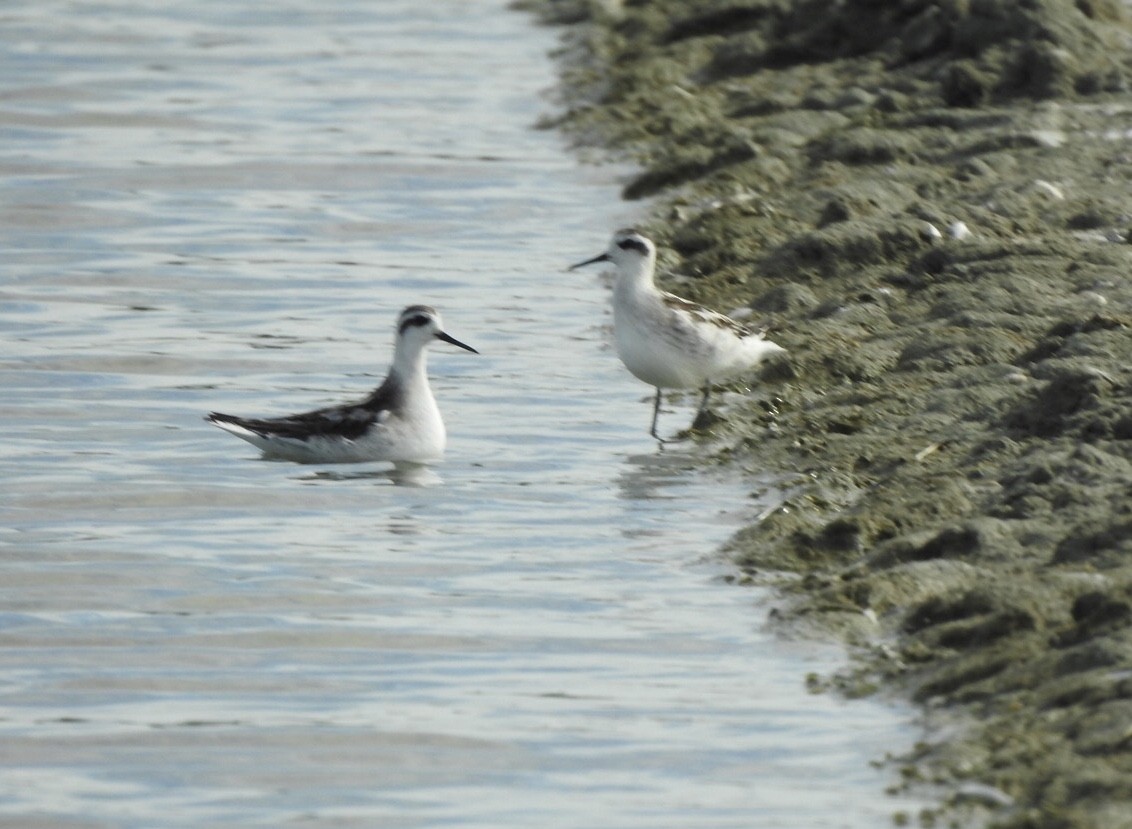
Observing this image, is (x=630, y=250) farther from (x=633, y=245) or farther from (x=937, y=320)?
(x=937, y=320)

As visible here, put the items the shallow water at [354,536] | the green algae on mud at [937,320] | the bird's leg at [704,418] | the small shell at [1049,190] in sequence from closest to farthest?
the shallow water at [354,536] < the green algae on mud at [937,320] < the bird's leg at [704,418] < the small shell at [1049,190]

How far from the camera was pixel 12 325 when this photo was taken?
15141 mm

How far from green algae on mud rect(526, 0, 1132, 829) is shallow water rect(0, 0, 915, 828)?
39cm

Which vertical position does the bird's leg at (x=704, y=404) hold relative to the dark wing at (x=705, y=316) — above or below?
below

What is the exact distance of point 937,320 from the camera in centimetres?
1320

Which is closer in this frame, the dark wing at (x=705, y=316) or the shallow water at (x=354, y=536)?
the shallow water at (x=354, y=536)

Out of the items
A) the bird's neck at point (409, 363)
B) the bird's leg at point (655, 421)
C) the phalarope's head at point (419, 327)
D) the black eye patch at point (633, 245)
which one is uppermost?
the black eye patch at point (633, 245)

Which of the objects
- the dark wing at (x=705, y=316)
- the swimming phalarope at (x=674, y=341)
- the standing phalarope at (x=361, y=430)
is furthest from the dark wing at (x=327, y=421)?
the dark wing at (x=705, y=316)

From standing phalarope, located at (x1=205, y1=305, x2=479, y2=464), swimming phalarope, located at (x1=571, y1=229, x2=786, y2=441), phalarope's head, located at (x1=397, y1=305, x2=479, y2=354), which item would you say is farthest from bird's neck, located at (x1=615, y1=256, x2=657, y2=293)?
standing phalarope, located at (x1=205, y1=305, x2=479, y2=464)

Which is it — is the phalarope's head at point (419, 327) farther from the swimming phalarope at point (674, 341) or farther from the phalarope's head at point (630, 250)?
the phalarope's head at point (630, 250)

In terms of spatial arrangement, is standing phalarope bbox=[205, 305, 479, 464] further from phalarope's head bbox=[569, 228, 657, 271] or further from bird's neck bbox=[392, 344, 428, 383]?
phalarope's head bbox=[569, 228, 657, 271]

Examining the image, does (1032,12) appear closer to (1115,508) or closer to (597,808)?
(1115,508)

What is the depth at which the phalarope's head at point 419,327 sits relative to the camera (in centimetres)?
1277

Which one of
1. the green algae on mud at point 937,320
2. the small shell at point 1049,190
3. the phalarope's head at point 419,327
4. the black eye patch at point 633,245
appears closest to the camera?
the green algae on mud at point 937,320
